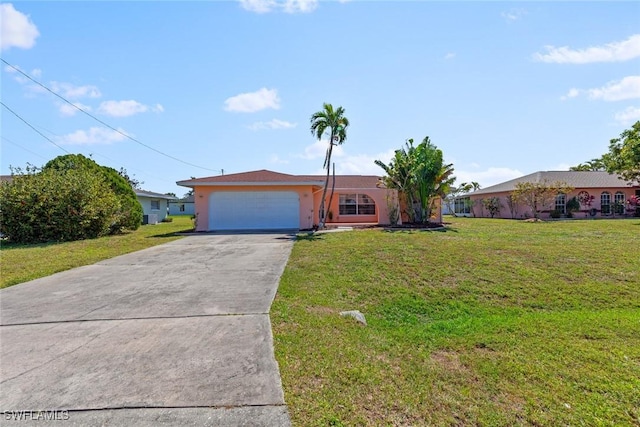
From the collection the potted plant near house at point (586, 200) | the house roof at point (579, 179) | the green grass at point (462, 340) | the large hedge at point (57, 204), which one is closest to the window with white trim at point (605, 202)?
the house roof at point (579, 179)

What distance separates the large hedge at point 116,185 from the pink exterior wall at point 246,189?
13.1 ft

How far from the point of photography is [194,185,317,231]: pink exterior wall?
17.8 meters

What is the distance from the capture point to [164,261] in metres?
9.05

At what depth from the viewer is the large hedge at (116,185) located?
16453 mm

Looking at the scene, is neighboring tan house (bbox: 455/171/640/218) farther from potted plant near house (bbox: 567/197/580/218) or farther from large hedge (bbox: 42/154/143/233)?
large hedge (bbox: 42/154/143/233)

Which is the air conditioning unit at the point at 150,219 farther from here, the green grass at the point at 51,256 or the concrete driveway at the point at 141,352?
the concrete driveway at the point at 141,352

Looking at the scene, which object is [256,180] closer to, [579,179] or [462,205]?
[579,179]

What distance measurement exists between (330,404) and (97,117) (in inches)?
955

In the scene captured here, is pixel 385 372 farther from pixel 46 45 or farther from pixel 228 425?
pixel 46 45

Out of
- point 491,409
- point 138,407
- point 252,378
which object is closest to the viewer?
point 138,407

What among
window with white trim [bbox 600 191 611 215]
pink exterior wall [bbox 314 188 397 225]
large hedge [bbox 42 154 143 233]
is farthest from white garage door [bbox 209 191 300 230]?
window with white trim [bbox 600 191 611 215]

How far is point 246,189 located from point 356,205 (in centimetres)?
864

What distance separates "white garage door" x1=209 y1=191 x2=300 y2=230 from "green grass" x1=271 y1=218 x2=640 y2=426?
32.1 feet

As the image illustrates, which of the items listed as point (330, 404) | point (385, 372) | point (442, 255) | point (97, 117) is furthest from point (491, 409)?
point (97, 117)
